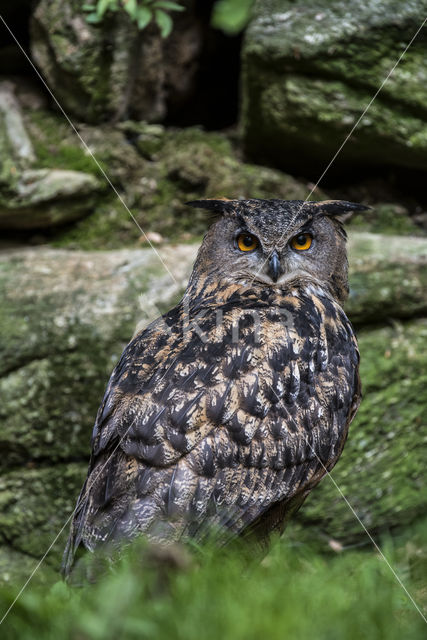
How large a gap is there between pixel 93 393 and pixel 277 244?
182cm

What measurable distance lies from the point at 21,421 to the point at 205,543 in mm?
2196

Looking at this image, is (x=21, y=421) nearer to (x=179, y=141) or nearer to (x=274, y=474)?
(x=274, y=474)

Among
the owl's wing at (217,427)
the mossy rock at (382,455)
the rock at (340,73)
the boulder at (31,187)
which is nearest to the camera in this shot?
the owl's wing at (217,427)

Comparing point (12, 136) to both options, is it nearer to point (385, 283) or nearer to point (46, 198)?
point (46, 198)

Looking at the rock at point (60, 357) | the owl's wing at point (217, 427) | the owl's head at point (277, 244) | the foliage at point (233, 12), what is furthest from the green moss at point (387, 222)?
the foliage at point (233, 12)

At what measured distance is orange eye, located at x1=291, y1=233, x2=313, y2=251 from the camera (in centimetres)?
316

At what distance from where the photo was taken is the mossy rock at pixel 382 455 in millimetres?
4375

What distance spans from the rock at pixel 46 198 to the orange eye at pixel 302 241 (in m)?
2.37

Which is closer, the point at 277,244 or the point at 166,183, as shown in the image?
the point at 277,244

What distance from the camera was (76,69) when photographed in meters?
5.19

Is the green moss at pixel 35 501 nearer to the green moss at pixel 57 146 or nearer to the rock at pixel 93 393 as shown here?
the rock at pixel 93 393

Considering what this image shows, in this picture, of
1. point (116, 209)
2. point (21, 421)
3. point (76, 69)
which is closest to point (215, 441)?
point (21, 421)

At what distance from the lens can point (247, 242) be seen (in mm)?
3189

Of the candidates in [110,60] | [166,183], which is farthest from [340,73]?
[110,60]
